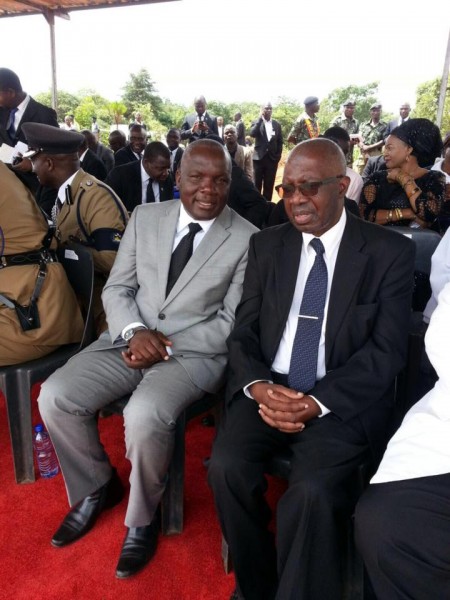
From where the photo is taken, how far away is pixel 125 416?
1991 mm

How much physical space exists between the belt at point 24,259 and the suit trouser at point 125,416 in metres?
0.55

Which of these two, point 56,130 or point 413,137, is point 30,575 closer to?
point 56,130

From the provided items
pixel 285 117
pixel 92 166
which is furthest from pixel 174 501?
pixel 285 117

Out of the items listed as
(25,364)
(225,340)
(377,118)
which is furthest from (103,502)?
(377,118)

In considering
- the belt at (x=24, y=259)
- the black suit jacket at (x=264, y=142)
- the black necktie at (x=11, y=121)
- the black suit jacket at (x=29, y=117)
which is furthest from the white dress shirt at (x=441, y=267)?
the black suit jacket at (x=264, y=142)

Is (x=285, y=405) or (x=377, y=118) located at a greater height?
(x=377, y=118)

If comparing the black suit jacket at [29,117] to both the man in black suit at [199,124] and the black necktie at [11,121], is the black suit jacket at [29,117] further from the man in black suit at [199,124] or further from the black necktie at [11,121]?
the man in black suit at [199,124]

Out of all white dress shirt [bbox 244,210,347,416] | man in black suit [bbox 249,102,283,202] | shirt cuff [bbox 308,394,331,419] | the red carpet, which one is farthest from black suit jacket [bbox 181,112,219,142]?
shirt cuff [bbox 308,394,331,419]

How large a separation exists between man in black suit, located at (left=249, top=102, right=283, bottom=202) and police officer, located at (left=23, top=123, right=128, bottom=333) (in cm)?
697

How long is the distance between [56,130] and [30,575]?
2.44m

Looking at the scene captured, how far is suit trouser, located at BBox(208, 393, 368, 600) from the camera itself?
1583 millimetres

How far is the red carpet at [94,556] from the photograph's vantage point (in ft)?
6.20

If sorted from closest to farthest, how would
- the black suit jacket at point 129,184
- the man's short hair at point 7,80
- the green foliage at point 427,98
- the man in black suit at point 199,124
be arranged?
the man's short hair at point 7,80 < the black suit jacket at point 129,184 < the man in black suit at point 199,124 < the green foliage at point 427,98

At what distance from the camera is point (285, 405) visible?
1800mm
